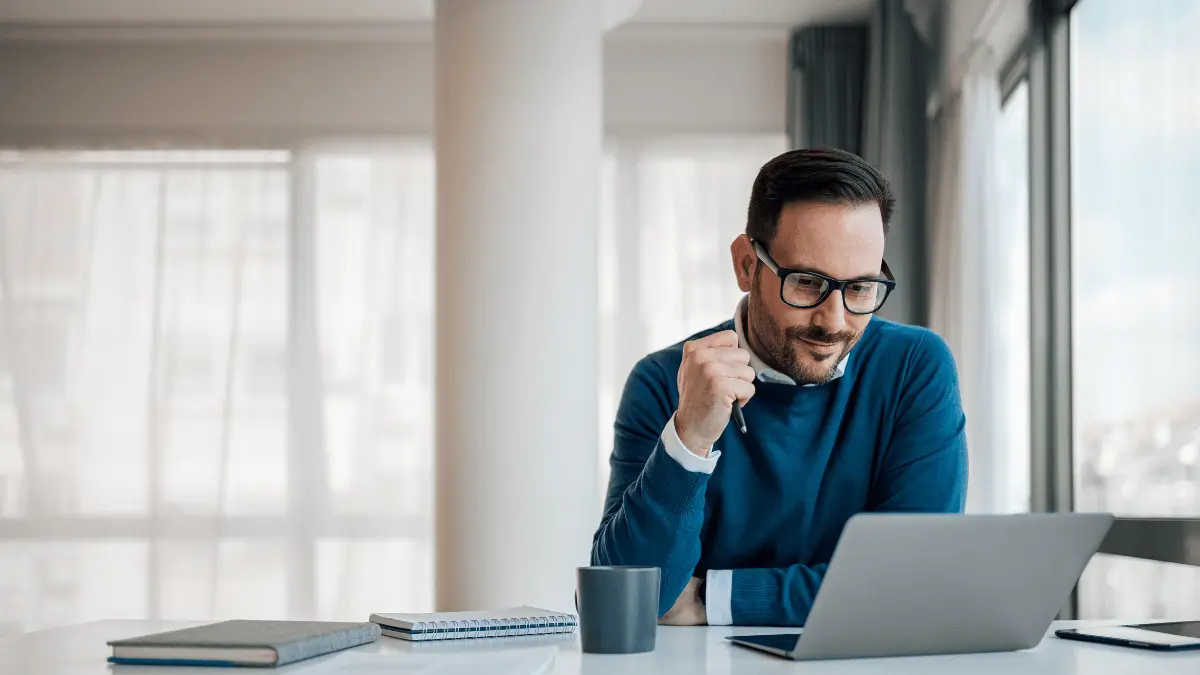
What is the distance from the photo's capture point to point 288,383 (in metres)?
4.69

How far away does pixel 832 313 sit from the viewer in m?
1.50

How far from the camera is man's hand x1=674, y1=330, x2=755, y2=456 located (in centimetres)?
135

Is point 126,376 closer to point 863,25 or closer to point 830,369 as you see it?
point 863,25

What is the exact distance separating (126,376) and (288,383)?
2.21 feet

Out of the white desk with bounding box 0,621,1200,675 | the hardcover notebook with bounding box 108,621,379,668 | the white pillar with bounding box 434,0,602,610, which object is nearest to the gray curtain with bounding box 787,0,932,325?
the white pillar with bounding box 434,0,602,610

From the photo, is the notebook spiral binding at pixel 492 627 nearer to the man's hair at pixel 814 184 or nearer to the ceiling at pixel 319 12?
the man's hair at pixel 814 184

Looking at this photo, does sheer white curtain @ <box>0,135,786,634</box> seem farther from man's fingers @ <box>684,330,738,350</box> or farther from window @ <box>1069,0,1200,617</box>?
man's fingers @ <box>684,330,738,350</box>

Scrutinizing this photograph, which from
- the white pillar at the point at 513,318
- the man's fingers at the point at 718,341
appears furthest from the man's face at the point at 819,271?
the white pillar at the point at 513,318

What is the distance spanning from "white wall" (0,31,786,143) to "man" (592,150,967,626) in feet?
10.1

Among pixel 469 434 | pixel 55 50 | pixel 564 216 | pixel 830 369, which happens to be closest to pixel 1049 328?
pixel 564 216

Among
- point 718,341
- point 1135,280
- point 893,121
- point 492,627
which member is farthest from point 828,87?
point 492,627

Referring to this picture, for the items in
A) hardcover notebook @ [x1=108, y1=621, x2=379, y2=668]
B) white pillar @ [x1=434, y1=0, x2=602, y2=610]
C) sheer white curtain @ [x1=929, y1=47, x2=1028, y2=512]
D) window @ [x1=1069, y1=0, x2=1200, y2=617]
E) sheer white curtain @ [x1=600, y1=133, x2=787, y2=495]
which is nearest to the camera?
hardcover notebook @ [x1=108, y1=621, x2=379, y2=668]

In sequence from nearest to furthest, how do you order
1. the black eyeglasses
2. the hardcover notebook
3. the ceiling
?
the hardcover notebook, the black eyeglasses, the ceiling

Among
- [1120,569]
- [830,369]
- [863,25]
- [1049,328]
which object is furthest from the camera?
[863,25]
